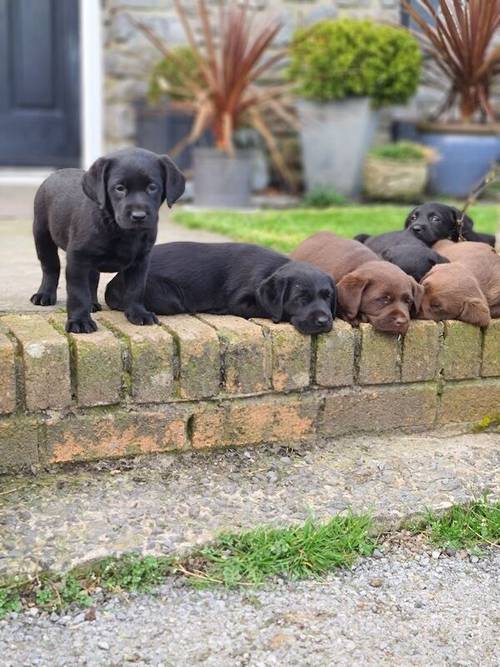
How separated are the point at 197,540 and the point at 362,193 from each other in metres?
5.80

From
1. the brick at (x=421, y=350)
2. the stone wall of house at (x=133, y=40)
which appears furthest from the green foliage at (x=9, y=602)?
the stone wall of house at (x=133, y=40)

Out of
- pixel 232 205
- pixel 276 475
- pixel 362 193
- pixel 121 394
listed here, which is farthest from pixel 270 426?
pixel 362 193

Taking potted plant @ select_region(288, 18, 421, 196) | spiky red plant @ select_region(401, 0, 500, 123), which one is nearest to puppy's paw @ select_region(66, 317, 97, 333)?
spiky red plant @ select_region(401, 0, 500, 123)

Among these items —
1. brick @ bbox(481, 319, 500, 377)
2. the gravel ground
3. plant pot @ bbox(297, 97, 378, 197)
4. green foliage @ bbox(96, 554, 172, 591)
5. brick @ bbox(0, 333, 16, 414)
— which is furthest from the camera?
plant pot @ bbox(297, 97, 378, 197)

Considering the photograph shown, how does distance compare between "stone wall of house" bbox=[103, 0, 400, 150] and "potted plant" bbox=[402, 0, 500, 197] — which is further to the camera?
"stone wall of house" bbox=[103, 0, 400, 150]

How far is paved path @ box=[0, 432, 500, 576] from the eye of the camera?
2303 millimetres

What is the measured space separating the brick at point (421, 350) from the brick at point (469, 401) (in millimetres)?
113

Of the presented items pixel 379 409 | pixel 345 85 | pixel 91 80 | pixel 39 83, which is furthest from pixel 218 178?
pixel 379 409

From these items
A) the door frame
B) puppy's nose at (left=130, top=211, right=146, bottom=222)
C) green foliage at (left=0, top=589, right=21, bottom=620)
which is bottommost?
green foliage at (left=0, top=589, right=21, bottom=620)

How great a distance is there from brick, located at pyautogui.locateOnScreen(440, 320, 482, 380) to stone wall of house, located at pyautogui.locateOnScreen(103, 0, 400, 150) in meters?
5.31

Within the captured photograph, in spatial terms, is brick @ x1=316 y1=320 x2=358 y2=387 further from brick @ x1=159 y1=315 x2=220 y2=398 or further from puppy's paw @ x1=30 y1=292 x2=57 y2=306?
puppy's paw @ x1=30 y1=292 x2=57 y2=306

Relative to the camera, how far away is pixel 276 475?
2709 mm

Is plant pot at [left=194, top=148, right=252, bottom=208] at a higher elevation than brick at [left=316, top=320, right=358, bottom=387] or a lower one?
higher

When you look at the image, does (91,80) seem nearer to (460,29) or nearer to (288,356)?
(460,29)
